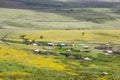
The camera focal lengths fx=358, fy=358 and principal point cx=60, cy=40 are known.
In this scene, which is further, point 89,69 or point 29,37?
point 29,37

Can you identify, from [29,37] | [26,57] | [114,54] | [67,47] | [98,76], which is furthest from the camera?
[29,37]

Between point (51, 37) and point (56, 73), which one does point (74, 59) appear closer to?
point (56, 73)

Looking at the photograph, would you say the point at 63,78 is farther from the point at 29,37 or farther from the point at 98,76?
the point at 29,37

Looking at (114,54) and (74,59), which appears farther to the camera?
(114,54)

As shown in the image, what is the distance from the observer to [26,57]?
301ft

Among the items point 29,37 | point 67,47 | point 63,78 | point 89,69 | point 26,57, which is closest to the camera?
point 63,78

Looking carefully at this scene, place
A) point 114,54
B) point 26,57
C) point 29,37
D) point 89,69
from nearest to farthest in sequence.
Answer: point 89,69 → point 26,57 → point 114,54 → point 29,37

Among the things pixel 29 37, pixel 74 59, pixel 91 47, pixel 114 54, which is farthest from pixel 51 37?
pixel 74 59

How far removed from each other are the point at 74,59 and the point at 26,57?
16.1 meters

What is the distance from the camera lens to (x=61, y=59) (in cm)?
9719

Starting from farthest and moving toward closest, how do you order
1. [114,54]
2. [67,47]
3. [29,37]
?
[29,37] → [67,47] → [114,54]

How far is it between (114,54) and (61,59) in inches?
1086

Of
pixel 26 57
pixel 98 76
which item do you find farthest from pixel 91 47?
pixel 98 76

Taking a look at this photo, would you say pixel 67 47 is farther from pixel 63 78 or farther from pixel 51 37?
pixel 63 78
